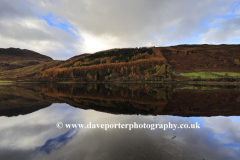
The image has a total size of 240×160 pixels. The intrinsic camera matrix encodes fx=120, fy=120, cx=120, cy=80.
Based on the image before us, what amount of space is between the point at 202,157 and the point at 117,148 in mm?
3446

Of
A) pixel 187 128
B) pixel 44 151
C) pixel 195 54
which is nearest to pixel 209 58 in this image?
pixel 195 54

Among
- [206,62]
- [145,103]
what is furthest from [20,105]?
[206,62]

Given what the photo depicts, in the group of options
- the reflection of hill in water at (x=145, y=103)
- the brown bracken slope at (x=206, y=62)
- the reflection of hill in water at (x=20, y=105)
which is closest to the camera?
the reflection of hill in water at (x=145, y=103)

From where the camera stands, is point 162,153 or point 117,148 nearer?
point 162,153

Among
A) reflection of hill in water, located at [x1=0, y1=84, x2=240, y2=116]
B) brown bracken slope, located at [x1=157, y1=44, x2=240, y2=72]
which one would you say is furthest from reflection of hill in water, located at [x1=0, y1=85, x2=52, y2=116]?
brown bracken slope, located at [x1=157, y1=44, x2=240, y2=72]

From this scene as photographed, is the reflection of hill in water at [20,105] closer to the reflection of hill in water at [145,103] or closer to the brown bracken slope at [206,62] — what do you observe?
the reflection of hill in water at [145,103]

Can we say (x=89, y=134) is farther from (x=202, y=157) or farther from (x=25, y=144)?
(x=202, y=157)

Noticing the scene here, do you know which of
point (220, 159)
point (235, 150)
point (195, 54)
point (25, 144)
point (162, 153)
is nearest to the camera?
point (220, 159)

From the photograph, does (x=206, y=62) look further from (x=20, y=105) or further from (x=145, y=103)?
(x=20, y=105)

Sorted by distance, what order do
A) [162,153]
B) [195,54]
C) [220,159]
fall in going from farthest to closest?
[195,54] → [162,153] → [220,159]

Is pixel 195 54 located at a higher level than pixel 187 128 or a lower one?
higher

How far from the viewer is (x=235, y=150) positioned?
5.37 metres

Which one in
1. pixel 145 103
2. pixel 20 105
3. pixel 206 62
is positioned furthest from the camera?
pixel 206 62

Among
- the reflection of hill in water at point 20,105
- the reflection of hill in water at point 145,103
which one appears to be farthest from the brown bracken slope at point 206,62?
the reflection of hill in water at point 20,105
